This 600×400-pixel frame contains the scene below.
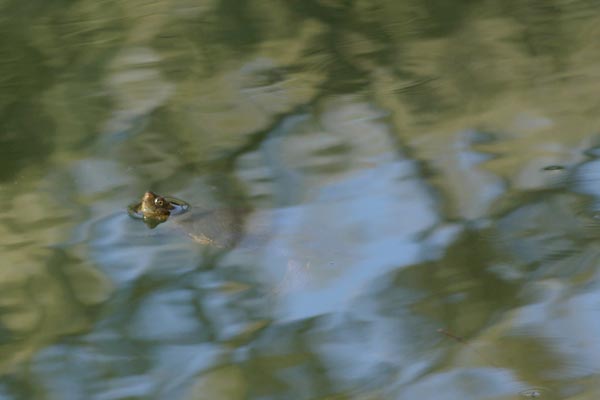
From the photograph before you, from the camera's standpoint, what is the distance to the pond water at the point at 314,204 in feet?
6.77

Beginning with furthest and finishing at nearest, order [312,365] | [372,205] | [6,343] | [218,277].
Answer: [372,205] < [218,277] < [6,343] < [312,365]

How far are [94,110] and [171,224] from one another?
920 millimetres

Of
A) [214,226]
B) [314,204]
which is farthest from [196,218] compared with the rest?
[314,204]

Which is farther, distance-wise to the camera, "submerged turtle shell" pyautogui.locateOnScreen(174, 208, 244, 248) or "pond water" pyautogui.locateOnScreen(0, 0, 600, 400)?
"submerged turtle shell" pyautogui.locateOnScreen(174, 208, 244, 248)

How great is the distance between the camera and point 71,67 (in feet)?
12.7

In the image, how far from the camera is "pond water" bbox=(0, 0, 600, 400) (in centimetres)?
206

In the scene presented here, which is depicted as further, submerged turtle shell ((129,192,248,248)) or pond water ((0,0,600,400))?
submerged turtle shell ((129,192,248,248))

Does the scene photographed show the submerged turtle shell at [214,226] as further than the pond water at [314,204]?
Yes

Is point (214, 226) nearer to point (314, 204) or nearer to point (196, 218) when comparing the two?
point (196, 218)

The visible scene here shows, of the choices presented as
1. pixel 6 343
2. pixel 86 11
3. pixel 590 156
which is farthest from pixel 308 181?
pixel 86 11

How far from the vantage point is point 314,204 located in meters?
2.68

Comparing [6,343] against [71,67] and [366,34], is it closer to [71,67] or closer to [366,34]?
[71,67]

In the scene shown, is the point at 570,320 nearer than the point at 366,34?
Yes

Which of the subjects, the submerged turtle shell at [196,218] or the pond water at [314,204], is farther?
the submerged turtle shell at [196,218]
